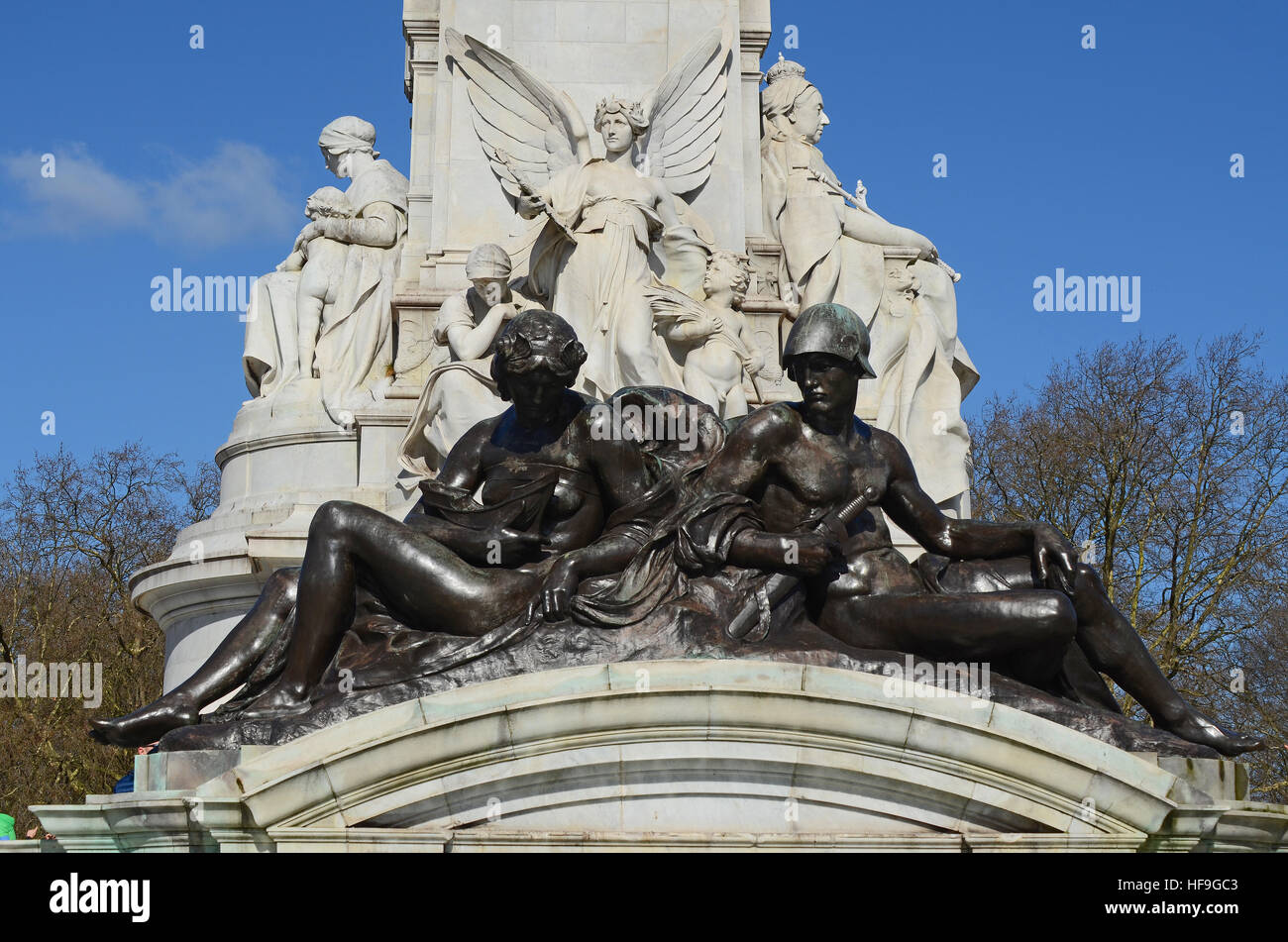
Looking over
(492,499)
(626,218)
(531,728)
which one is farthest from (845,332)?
(626,218)

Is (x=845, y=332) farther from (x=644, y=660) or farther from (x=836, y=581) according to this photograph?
(x=644, y=660)

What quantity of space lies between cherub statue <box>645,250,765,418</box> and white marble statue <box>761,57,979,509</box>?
4.49 ft

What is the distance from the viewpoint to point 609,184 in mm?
14391

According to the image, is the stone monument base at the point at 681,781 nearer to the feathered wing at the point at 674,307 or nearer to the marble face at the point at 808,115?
the feathered wing at the point at 674,307

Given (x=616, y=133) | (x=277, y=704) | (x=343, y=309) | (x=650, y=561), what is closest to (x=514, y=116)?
(x=616, y=133)

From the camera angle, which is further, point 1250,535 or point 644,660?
point 1250,535

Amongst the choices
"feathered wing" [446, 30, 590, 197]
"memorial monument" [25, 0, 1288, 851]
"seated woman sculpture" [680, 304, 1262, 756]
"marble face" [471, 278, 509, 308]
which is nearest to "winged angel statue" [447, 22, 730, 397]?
"feathered wing" [446, 30, 590, 197]

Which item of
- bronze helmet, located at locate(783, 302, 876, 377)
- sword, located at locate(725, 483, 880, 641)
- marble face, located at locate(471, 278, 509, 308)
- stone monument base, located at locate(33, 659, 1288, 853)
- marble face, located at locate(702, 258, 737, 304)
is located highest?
marble face, located at locate(702, 258, 737, 304)

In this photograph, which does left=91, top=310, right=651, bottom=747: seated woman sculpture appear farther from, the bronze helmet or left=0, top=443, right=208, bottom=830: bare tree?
left=0, top=443, right=208, bottom=830: bare tree

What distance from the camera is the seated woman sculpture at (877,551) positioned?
24.7 ft

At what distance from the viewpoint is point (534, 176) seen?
1513 centimetres

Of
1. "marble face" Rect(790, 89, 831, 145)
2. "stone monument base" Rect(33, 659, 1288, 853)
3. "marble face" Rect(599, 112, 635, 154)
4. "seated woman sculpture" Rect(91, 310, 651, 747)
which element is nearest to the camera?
"stone monument base" Rect(33, 659, 1288, 853)

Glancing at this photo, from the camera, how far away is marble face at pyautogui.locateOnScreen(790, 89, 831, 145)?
16547mm

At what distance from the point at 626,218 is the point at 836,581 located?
22.8 feet
